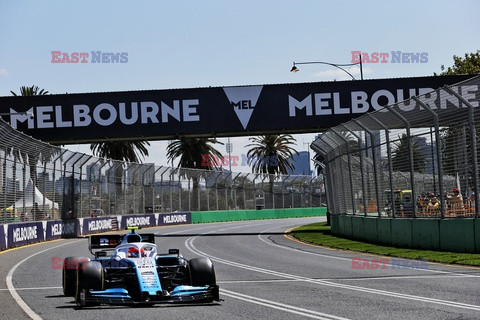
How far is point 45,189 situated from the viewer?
34.5 meters

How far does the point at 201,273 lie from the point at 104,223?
31265mm

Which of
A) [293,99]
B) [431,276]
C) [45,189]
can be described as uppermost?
[293,99]

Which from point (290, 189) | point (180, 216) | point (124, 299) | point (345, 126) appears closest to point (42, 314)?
point (124, 299)

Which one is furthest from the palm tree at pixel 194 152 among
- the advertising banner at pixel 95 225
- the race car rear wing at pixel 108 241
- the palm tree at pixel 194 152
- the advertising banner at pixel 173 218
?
the race car rear wing at pixel 108 241

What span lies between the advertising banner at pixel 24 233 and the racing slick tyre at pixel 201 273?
1708 cm

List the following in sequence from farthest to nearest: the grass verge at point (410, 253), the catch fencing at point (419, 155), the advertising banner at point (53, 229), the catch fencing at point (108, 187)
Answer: the advertising banner at point (53, 229), the catch fencing at point (108, 187), the catch fencing at point (419, 155), the grass verge at point (410, 253)

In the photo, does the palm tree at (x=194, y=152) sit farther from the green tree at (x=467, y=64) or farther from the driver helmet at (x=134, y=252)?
the driver helmet at (x=134, y=252)

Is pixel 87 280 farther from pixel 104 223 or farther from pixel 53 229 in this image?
pixel 104 223

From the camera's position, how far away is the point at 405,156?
72.2 ft

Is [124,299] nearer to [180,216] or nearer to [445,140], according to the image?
[445,140]

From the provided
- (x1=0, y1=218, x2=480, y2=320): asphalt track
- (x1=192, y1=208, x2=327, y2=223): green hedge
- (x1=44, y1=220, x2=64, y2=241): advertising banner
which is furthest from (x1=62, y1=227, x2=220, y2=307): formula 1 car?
(x1=192, y1=208, x2=327, y2=223): green hedge

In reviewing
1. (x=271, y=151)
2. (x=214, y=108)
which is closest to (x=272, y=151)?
(x=271, y=151)

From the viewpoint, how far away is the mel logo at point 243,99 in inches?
Answer: 1366

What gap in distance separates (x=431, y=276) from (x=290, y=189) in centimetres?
6171
